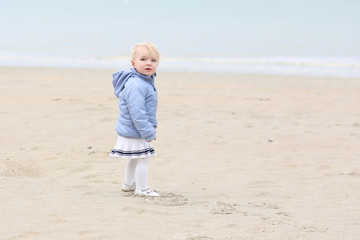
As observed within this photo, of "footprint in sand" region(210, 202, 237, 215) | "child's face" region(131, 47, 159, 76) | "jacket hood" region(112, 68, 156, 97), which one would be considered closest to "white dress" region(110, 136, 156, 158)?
"jacket hood" region(112, 68, 156, 97)

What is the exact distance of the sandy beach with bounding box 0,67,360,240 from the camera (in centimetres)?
410

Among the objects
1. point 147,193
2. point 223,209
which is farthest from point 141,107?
point 223,209

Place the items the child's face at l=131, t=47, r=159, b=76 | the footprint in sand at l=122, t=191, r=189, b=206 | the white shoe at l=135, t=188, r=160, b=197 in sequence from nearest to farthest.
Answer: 1. the footprint in sand at l=122, t=191, r=189, b=206
2. the child's face at l=131, t=47, r=159, b=76
3. the white shoe at l=135, t=188, r=160, b=197

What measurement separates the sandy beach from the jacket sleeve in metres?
0.59

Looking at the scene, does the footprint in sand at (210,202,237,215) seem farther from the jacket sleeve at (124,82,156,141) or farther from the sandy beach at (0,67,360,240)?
the jacket sleeve at (124,82,156,141)

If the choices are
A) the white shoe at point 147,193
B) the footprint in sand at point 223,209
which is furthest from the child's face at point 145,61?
the footprint in sand at point 223,209

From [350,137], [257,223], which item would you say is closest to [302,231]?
[257,223]

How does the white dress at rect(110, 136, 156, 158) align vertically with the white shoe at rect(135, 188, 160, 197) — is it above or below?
above

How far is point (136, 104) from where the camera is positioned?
4883 mm

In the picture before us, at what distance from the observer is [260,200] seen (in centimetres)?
521

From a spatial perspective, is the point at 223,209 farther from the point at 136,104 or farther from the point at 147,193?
the point at 136,104

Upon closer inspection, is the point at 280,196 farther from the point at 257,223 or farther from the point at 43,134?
the point at 43,134

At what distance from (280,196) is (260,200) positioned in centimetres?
29

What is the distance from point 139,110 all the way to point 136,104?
0.06 metres
